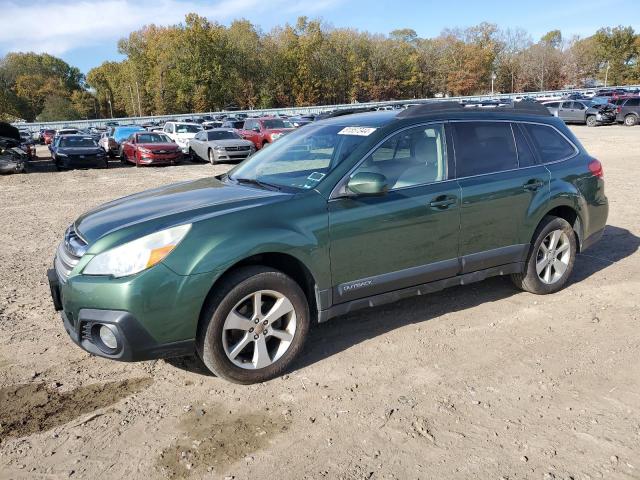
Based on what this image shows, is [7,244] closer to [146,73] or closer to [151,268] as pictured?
[151,268]

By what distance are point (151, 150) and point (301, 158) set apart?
1806cm

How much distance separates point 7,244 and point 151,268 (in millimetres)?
6163

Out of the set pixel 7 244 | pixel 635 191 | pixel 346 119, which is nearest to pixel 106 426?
pixel 346 119

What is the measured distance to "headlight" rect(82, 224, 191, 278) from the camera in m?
3.28

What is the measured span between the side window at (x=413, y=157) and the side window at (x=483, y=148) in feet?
0.57

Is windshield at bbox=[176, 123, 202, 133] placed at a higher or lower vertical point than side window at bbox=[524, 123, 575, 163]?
higher

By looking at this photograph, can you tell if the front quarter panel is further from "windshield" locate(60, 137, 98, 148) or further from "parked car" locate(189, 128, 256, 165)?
"windshield" locate(60, 137, 98, 148)

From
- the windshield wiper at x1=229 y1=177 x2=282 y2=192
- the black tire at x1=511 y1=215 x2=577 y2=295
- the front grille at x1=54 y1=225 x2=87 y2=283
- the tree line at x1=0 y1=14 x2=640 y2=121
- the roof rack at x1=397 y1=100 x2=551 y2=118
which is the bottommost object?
the black tire at x1=511 y1=215 x2=577 y2=295

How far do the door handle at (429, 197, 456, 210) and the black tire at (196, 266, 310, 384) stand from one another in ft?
4.28

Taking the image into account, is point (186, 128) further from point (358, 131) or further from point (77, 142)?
point (358, 131)

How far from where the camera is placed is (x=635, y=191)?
1066 centimetres

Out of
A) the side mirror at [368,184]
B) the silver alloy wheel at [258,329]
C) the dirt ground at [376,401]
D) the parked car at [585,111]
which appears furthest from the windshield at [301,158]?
the parked car at [585,111]

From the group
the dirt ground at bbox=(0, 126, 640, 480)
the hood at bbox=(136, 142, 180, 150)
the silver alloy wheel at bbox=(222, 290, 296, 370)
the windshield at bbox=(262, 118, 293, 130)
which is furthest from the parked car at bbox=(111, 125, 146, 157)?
the silver alloy wheel at bbox=(222, 290, 296, 370)

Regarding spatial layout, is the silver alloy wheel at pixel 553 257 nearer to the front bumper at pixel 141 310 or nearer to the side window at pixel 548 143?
the side window at pixel 548 143
